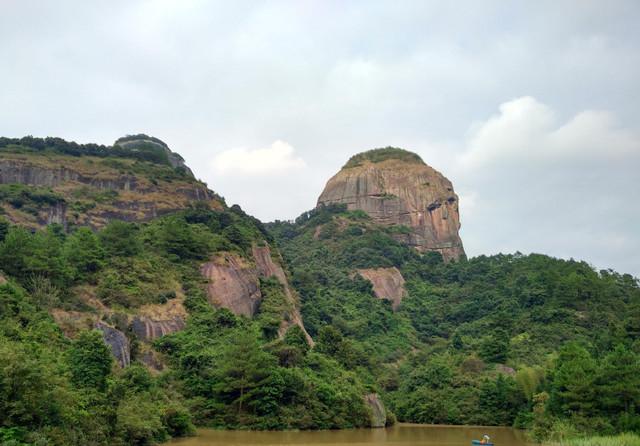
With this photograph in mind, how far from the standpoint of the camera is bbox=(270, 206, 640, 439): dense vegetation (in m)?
→ 39.2

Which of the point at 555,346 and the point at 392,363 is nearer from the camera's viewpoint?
the point at 555,346

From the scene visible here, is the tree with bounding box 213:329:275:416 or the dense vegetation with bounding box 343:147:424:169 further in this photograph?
the dense vegetation with bounding box 343:147:424:169

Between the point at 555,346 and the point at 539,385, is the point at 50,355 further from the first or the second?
the point at 555,346

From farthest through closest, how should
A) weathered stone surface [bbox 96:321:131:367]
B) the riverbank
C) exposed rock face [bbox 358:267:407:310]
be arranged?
1. exposed rock face [bbox 358:267:407:310]
2. weathered stone surface [bbox 96:321:131:367]
3. the riverbank

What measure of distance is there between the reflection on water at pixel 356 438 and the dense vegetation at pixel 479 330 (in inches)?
150

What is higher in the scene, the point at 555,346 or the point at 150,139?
the point at 150,139

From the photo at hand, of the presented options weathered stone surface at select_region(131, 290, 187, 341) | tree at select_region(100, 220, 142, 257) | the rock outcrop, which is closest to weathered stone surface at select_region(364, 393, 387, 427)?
the rock outcrop

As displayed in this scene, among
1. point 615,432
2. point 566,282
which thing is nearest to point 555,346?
point 566,282

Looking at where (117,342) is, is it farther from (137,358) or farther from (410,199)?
(410,199)

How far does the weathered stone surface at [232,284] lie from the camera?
186 ft

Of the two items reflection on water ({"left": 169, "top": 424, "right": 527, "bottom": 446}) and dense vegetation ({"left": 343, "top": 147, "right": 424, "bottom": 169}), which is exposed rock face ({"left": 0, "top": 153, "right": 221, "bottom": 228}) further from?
dense vegetation ({"left": 343, "top": 147, "right": 424, "bottom": 169})

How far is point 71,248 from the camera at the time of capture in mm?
48281

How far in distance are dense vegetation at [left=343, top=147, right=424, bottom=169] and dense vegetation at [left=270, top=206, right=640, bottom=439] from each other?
14.2m

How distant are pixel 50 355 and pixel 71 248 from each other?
19899 millimetres
